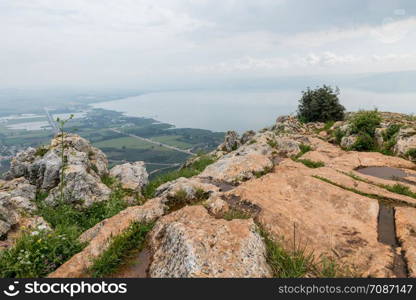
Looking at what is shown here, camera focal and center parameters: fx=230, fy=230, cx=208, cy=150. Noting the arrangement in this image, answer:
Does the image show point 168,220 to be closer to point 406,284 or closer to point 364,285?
point 364,285

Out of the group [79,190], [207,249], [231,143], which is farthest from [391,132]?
[79,190]

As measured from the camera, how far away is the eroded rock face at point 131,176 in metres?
11.8

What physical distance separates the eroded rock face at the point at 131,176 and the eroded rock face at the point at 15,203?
376 centimetres

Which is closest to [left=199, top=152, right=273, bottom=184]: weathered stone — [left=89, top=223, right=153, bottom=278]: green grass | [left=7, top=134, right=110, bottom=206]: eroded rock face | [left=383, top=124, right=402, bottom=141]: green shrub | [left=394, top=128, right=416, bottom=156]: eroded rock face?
[left=89, top=223, right=153, bottom=278]: green grass

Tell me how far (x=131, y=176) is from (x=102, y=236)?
7.47 meters

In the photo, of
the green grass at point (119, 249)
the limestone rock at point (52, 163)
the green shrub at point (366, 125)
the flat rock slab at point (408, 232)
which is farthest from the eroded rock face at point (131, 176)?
the green shrub at point (366, 125)

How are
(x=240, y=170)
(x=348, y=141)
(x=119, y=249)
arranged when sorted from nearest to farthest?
(x=119, y=249) < (x=240, y=170) < (x=348, y=141)

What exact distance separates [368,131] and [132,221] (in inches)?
593

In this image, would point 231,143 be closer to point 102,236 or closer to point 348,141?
point 348,141

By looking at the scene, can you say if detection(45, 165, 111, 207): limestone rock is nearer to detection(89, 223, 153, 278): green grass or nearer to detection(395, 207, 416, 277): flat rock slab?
detection(89, 223, 153, 278): green grass

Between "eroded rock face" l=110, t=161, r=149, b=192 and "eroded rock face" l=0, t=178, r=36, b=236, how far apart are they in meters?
3.76

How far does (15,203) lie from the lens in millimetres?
8195

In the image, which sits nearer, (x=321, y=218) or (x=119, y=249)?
(x=119, y=249)

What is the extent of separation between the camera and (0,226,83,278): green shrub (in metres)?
4.25
